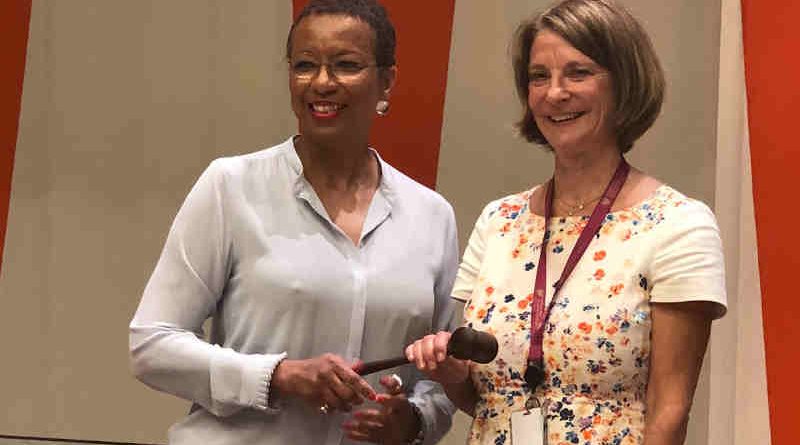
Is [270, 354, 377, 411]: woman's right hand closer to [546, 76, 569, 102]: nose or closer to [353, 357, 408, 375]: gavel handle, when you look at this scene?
[353, 357, 408, 375]: gavel handle

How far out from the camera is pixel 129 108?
4078mm

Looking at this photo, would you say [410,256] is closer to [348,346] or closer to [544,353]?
[348,346]

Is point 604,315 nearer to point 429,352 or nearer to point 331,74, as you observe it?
point 429,352

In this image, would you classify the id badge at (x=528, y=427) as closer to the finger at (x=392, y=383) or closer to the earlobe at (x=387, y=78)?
the finger at (x=392, y=383)

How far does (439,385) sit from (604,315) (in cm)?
57

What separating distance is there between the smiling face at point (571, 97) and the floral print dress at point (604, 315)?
0.45 ft

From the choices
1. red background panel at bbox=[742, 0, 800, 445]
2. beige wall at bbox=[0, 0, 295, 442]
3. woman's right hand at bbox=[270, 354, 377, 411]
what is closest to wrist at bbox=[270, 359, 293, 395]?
woman's right hand at bbox=[270, 354, 377, 411]

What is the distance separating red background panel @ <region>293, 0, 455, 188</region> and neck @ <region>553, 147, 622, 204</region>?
1.63 meters

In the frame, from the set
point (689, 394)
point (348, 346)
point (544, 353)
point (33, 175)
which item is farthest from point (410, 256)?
point (33, 175)

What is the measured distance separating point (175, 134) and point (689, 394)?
236 cm

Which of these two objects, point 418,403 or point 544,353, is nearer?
point 544,353

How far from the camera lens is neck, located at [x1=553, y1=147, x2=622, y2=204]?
226 cm

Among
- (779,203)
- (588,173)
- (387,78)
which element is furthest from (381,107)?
(779,203)

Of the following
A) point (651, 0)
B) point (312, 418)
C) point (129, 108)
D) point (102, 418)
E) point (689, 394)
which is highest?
point (651, 0)
